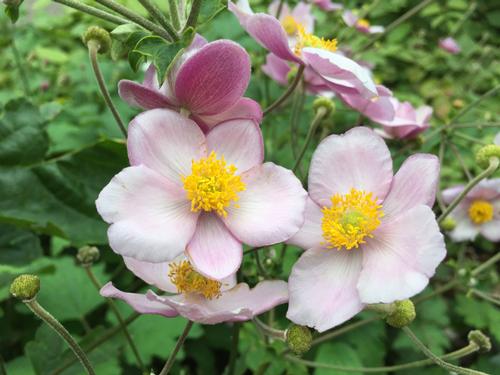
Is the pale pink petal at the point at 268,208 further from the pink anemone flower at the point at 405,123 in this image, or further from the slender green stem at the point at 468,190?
the pink anemone flower at the point at 405,123

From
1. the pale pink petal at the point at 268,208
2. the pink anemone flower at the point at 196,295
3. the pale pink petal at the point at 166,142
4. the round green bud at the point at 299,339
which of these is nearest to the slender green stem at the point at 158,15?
the pale pink petal at the point at 166,142

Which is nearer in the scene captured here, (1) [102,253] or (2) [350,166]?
(2) [350,166]

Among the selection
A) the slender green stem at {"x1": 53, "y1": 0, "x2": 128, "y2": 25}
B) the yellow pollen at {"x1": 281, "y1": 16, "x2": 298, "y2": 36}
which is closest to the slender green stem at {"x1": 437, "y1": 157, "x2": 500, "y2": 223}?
the slender green stem at {"x1": 53, "y1": 0, "x2": 128, "y2": 25}

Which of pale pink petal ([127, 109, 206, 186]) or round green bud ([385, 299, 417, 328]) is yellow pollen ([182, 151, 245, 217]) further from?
round green bud ([385, 299, 417, 328])

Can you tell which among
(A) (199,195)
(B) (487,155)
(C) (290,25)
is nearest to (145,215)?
(A) (199,195)

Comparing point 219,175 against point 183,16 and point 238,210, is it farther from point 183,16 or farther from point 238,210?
point 183,16

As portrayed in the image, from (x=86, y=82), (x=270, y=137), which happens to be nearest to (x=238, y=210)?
(x=270, y=137)

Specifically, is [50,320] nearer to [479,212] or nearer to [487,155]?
[487,155]
